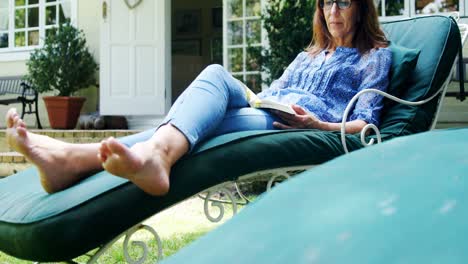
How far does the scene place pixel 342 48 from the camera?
2.93m

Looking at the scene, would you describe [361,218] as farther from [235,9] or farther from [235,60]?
[235,9]

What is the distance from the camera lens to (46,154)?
1870 millimetres

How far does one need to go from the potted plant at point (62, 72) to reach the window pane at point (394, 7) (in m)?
3.60

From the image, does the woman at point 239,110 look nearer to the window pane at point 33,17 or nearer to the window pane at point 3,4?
the window pane at point 33,17

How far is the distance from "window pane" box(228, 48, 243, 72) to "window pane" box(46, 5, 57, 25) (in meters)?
2.78

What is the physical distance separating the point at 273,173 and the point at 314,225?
5.98 feet

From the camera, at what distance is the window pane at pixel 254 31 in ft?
24.6

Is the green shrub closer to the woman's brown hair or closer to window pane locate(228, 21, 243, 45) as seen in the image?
window pane locate(228, 21, 243, 45)

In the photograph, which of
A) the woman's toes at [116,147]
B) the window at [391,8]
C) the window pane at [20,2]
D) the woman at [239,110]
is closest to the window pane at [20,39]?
the window pane at [20,2]

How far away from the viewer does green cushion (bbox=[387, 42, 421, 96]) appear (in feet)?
9.09

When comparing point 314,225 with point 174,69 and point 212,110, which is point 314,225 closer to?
point 212,110

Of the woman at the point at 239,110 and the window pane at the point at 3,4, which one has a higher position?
the window pane at the point at 3,4

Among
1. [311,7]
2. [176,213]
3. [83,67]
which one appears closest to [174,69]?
[83,67]

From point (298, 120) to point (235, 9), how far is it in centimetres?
538
